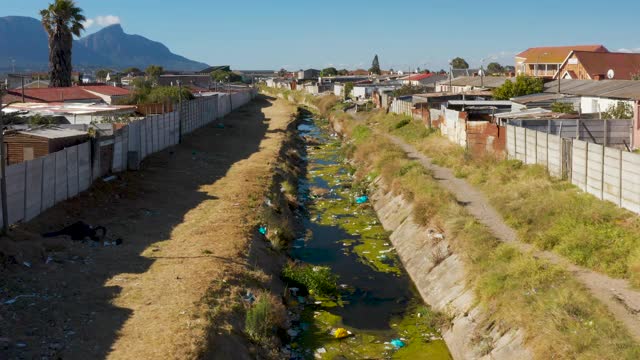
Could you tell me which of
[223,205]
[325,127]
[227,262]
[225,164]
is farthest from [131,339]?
[325,127]

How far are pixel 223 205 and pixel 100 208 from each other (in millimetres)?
4630

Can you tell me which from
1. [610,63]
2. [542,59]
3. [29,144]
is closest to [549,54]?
[542,59]

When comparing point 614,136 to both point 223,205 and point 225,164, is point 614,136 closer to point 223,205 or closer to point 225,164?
point 223,205

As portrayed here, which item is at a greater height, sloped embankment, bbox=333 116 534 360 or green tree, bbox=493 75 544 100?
green tree, bbox=493 75 544 100

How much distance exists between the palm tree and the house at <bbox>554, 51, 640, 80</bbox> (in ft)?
152

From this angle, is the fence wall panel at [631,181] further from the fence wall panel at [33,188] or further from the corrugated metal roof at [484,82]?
the corrugated metal roof at [484,82]

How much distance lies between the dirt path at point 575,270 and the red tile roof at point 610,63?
1688 inches

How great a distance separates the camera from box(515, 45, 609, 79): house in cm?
9031

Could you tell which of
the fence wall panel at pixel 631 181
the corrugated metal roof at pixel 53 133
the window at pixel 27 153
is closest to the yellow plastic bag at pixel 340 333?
the fence wall panel at pixel 631 181

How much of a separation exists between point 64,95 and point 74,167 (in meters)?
31.1

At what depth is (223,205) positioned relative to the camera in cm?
2555

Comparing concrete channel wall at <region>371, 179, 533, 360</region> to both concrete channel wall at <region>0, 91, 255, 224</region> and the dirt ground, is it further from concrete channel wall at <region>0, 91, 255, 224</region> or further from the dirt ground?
concrete channel wall at <region>0, 91, 255, 224</region>

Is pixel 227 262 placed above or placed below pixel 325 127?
below

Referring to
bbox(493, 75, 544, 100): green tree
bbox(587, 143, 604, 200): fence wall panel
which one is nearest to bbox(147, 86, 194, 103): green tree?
bbox(493, 75, 544, 100): green tree
